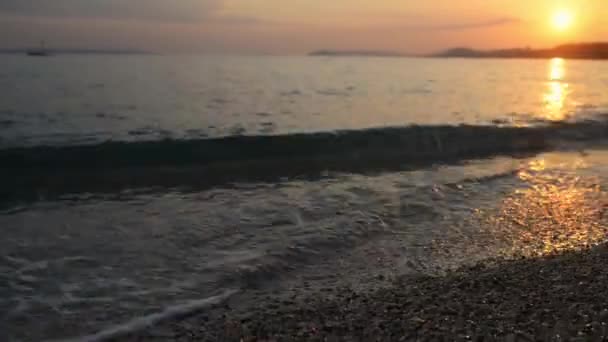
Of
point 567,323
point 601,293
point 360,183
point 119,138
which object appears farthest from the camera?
point 119,138

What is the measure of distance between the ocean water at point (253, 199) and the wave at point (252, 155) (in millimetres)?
53

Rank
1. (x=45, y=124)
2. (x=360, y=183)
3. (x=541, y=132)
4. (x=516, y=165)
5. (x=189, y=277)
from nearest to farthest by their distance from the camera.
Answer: (x=189, y=277), (x=360, y=183), (x=516, y=165), (x=45, y=124), (x=541, y=132)

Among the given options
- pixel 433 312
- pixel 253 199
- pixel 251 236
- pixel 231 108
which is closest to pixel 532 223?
pixel 433 312

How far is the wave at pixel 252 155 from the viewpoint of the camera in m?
10.4

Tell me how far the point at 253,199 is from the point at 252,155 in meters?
4.59

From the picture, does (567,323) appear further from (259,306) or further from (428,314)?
(259,306)

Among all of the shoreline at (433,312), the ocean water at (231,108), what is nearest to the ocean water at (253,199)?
the ocean water at (231,108)

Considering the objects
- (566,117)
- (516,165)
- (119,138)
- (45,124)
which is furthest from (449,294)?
(566,117)

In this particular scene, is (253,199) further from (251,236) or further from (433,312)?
(433,312)

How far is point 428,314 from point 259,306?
1371mm

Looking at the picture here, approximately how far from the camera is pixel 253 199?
841 centimetres

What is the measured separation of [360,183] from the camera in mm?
9734

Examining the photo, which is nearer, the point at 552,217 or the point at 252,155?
the point at 552,217

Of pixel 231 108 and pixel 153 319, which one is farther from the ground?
pixel 231 108
